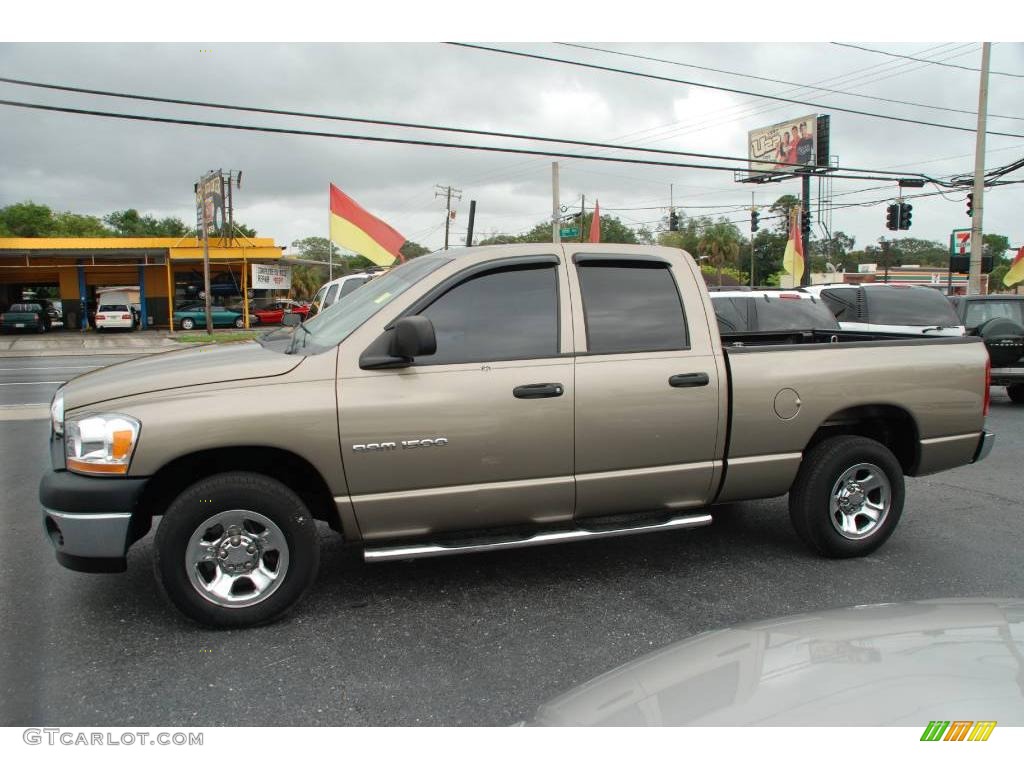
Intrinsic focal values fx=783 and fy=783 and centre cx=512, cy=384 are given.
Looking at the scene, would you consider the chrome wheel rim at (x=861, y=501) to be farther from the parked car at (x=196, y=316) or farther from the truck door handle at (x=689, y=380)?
the parked car at (x=196, y=316)

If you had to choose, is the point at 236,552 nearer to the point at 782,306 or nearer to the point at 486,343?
the point at 486,343

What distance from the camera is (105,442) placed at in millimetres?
3572

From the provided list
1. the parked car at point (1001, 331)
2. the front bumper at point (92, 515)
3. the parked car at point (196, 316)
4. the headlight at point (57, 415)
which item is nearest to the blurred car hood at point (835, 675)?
the front bumper at point (92, 515)

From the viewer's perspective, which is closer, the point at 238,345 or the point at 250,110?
the point at 238,345

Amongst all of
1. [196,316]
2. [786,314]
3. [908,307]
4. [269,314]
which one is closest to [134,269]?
[196,316]

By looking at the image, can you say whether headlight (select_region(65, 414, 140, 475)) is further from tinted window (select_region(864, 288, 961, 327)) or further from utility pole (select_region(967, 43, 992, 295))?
utility pole (select_region(967, 43, 992, 295))

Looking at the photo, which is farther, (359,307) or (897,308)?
A: (897,308)

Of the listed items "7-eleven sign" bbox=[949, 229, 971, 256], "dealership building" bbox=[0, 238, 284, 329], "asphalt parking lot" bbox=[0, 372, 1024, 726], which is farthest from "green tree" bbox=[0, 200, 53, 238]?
"asphalt parking lot" bbox=[0, 372, 1024, 726]

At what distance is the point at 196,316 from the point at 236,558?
121ft

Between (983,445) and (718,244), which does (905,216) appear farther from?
(718,244)

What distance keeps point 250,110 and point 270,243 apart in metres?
26.4

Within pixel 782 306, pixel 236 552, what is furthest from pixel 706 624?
pixel 782 306

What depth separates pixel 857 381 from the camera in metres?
4.78

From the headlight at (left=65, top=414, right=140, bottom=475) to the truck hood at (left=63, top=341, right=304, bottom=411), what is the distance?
0.48ft
